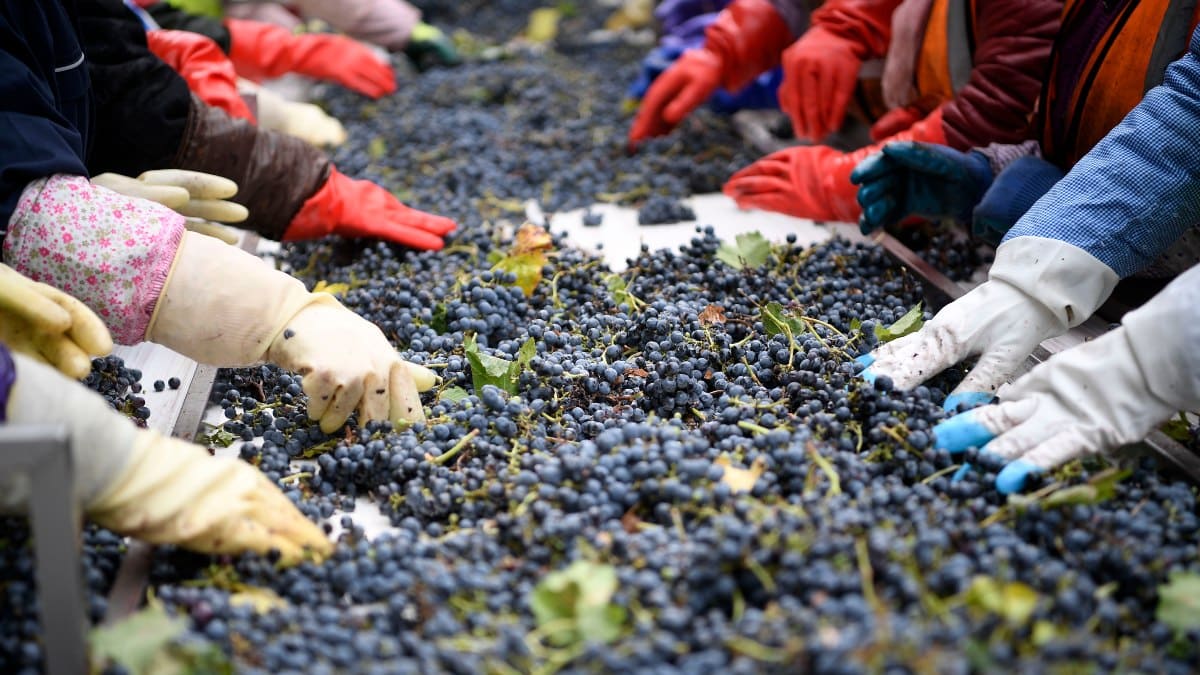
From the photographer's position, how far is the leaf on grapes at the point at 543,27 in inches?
203

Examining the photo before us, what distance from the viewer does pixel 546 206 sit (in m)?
2.94

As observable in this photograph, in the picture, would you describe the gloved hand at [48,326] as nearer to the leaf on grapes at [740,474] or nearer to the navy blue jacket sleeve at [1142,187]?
the leaf on grapes at [740,474]

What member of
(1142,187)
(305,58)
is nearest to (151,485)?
(1142,187)

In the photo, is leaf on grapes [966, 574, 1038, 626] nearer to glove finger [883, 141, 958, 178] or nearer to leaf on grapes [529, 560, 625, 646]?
leaf on grapes [529, 560, 625, 646]

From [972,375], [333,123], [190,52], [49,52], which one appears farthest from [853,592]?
[333,123]

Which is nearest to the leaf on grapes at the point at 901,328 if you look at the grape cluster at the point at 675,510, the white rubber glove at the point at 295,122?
the grape cluster at the point at 675,510

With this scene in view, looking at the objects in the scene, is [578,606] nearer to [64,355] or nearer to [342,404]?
[342,404]

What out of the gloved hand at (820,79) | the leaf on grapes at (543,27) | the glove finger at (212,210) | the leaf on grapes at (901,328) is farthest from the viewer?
the leaf on grapes at (543,27)

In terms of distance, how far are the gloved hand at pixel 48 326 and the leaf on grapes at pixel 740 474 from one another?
993mm

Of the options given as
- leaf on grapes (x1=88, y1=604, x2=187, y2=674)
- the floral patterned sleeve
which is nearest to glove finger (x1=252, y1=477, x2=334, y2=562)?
leaf on grapes (x1=88, y1=604, x2=187, y2=674)

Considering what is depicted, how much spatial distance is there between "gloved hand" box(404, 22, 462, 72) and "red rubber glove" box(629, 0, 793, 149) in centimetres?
133

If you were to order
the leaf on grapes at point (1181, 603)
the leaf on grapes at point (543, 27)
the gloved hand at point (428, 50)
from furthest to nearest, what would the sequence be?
the leaf on grapes at point (543, 27) → the gloved hand at point (428, 50) → the leaf on grapes at point (1181, 603)

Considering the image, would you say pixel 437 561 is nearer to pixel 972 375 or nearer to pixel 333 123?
pixel 972 375

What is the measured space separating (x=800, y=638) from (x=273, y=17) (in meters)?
3.96
